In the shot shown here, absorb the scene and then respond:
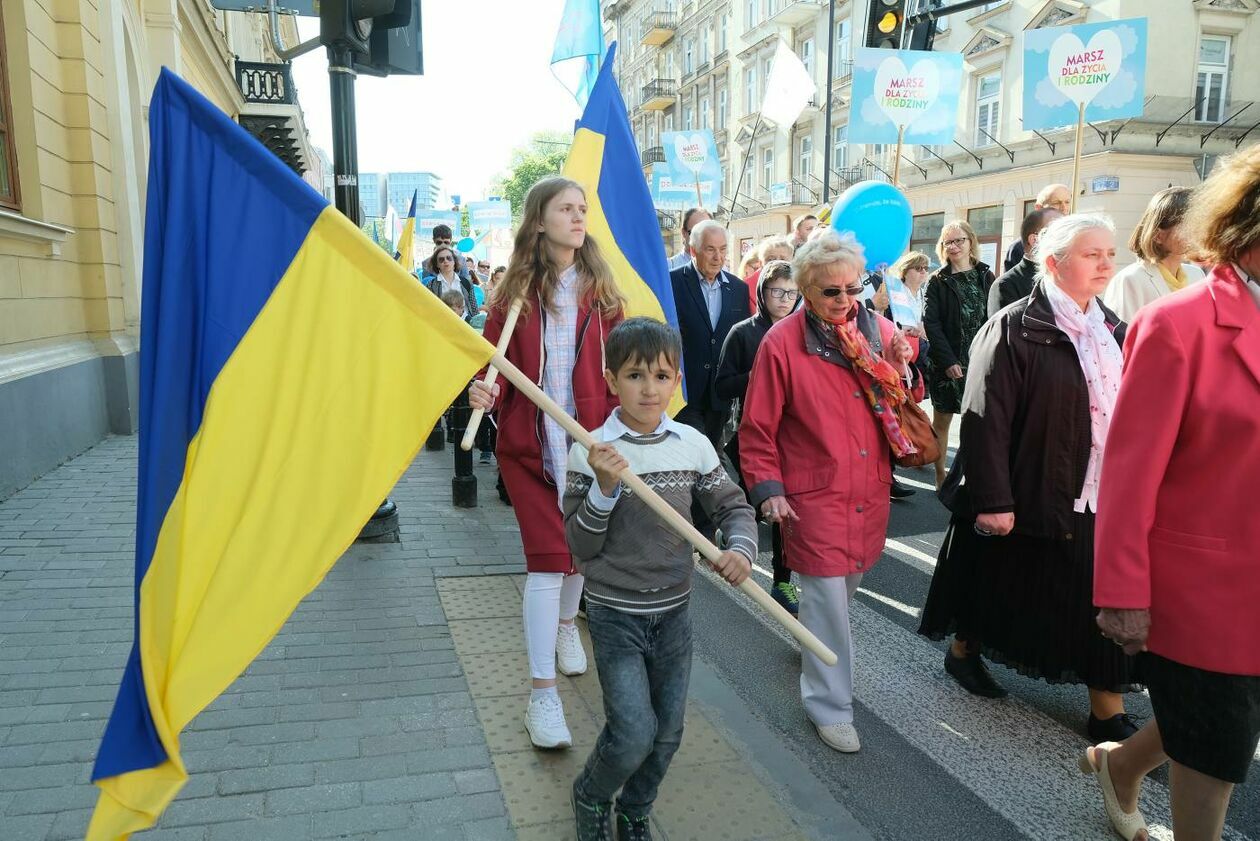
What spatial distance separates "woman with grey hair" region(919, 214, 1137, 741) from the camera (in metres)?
3.44

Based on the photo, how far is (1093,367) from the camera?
3.43 m

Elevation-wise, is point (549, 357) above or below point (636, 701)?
above

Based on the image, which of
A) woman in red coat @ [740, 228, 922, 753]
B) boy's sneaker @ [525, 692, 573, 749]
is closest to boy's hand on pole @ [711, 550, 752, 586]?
woman in red coat @ [740, 228, 922, 753]

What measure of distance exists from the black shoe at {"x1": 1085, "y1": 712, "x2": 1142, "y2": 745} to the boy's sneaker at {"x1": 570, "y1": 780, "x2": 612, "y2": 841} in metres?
2.04

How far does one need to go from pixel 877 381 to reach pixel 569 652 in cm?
169

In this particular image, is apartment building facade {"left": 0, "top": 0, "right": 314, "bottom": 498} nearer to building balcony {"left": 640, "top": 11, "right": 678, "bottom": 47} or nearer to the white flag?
the white flag

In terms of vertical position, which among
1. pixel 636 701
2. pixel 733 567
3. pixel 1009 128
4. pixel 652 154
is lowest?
pixel 636 701

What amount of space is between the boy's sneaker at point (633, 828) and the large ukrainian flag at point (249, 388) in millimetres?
1141

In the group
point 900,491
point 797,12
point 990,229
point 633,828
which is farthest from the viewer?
point 797,12

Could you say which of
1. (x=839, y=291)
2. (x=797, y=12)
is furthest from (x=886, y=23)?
(x=797, y=12)

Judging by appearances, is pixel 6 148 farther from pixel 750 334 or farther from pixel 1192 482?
pixel 1192 482

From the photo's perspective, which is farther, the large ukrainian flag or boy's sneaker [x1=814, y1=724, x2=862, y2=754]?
boy's sneaker [x1=814, y1=724, x2=862, y2=754]

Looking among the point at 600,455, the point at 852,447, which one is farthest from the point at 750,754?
the point at 600,455

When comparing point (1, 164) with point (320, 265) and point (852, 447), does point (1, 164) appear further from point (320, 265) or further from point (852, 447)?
point (852, 447)
